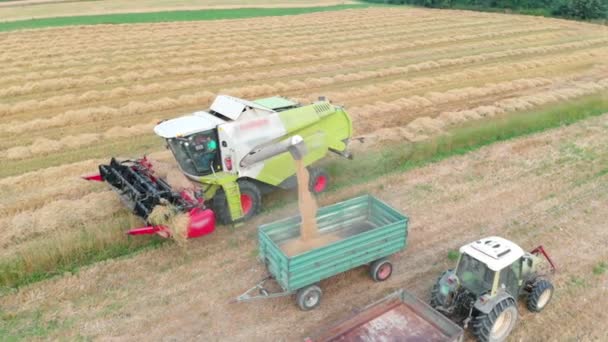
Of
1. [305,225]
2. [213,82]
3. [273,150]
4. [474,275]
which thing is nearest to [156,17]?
[213,82]

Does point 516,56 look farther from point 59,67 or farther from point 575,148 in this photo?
point 59,67

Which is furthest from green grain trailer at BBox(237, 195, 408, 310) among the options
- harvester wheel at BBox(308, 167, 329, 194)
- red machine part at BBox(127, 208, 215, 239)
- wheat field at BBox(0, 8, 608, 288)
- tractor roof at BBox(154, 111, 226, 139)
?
wheat field at BBox(0, 8, 608, 288)

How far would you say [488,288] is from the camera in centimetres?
693

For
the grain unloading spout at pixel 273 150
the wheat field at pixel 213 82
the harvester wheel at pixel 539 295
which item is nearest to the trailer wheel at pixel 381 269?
the harvester wheel at pixel 539 295

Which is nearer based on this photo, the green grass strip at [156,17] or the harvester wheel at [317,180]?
the harvester wheel at [317,180]

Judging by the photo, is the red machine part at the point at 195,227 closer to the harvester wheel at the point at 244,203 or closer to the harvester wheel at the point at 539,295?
the harvester wheel at the point at 244,203

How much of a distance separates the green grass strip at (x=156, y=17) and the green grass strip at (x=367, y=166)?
1182 inches

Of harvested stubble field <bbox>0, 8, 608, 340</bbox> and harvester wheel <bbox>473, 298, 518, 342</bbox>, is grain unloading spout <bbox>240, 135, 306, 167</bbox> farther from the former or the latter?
harvester wheel <bbox>473, 298, 518, 342</bbox>

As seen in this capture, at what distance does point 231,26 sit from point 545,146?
26158 millimetres

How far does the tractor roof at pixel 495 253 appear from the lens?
22.5ft

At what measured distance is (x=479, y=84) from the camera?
2075 cm

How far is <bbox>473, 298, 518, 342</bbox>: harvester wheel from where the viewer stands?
22.3ft

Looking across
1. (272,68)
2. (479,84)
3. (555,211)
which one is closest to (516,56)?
(479,84)

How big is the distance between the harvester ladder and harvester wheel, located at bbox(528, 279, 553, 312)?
18.1ft
